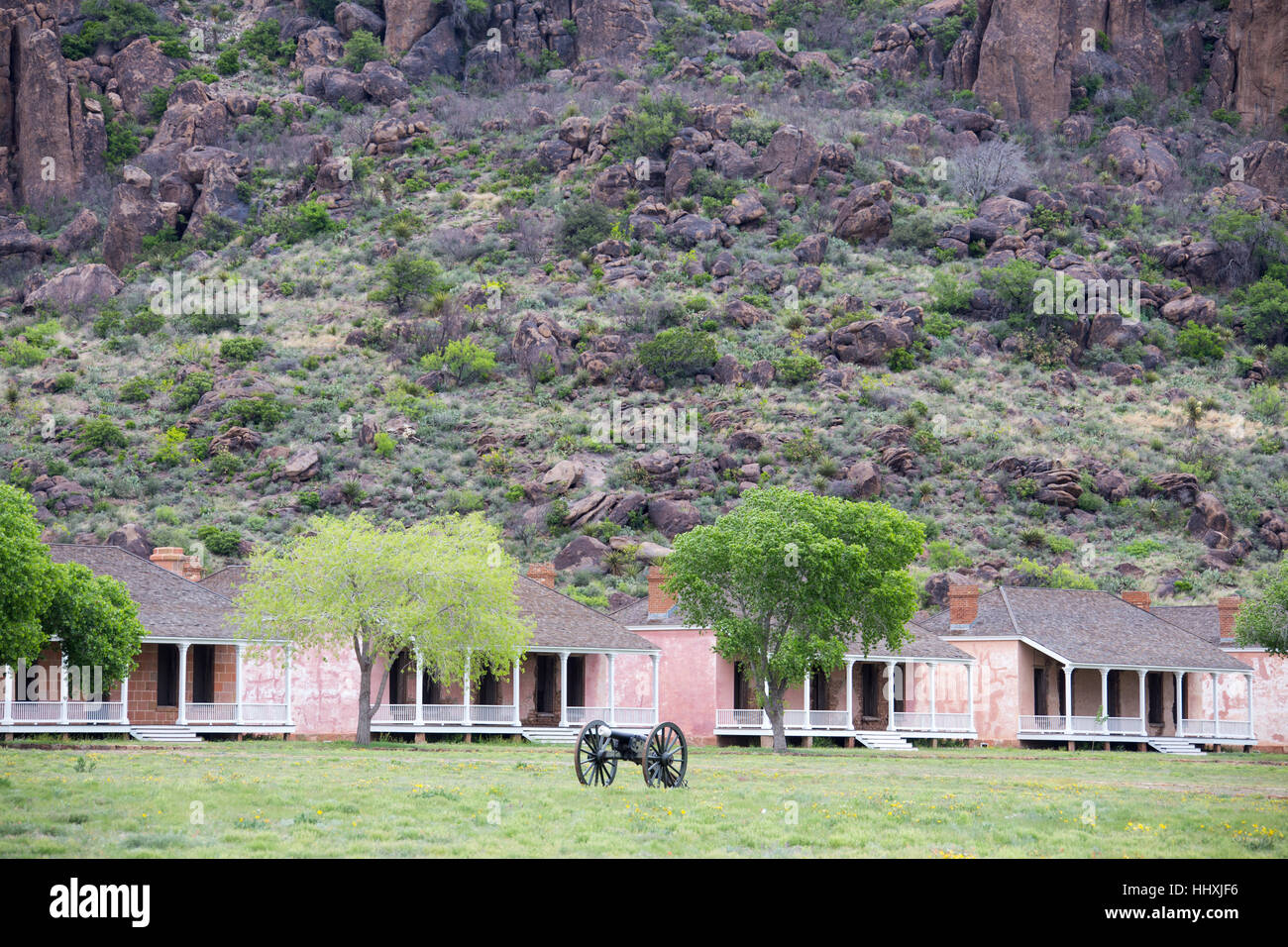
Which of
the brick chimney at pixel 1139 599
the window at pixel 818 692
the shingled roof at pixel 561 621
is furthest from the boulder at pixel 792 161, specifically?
the shingled roof at pixel 561 621

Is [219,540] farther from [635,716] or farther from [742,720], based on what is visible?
[742,720]

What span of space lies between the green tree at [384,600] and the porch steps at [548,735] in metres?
4.52

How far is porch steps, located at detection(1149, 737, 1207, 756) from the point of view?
4712cm

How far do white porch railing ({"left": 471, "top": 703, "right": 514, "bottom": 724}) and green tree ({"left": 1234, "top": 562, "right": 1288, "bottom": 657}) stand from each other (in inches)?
835

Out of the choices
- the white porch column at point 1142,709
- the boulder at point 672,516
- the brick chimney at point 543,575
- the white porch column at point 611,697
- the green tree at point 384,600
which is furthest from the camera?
the boulder at point 672,516

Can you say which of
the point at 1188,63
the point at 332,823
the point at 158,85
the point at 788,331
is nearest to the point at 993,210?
the point at 788,331

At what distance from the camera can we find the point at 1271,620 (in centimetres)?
4231

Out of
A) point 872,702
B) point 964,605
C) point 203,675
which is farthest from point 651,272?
point 203,675

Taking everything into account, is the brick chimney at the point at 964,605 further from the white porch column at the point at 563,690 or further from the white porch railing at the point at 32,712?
the white porch railing at the point at 32,712

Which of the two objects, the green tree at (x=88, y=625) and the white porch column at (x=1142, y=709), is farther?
the white porch column at (x=1142, y=709)

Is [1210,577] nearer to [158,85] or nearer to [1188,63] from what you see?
[1188,63]

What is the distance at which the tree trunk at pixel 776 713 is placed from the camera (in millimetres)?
39375

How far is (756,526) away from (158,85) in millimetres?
104646

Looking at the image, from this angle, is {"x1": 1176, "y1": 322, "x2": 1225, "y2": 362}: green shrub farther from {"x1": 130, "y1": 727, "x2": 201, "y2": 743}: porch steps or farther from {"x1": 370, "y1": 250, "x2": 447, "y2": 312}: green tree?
{"x1": 130, "y1": 727, "x2": 201, "y2": 743}: porch steps
